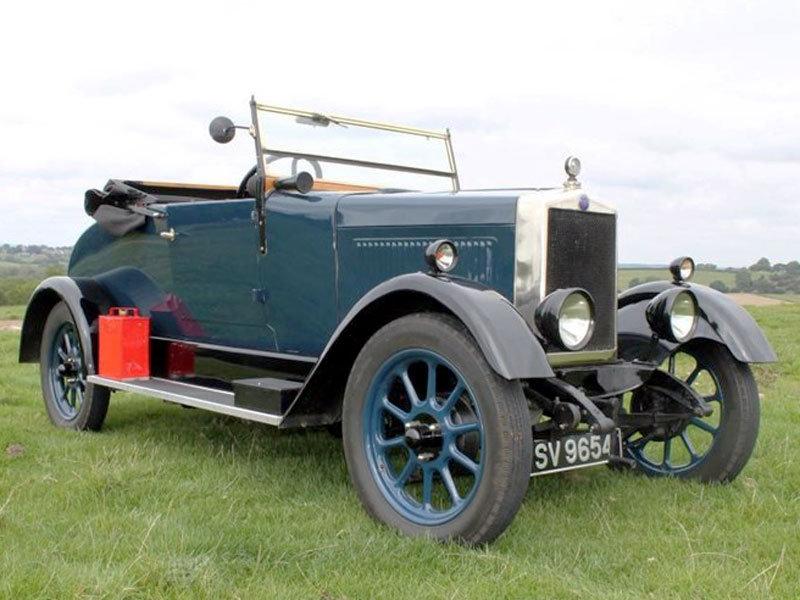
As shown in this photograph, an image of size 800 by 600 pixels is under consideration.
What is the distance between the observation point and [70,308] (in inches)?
226

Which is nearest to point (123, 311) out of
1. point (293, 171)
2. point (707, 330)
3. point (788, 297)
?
point (293, 171)

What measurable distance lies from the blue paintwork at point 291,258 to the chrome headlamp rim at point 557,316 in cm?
24

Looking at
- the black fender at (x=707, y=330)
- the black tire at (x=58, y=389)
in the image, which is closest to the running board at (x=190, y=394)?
the black tire at (x=58, y=389)

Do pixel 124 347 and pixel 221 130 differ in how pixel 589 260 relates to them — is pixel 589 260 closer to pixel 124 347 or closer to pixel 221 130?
pixel 221 130

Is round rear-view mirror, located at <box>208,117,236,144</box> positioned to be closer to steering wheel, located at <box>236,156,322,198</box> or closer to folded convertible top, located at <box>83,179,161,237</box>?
steering wheel, located at <box>236,156,322,198</box>

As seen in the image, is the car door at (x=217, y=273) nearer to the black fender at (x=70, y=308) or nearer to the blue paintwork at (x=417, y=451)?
the black fender at (x=70, y=308)

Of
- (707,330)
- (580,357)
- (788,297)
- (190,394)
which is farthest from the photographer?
(788,297)

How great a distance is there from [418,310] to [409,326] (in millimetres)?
246

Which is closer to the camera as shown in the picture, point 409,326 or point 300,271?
point 409,326

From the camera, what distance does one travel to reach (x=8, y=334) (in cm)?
1127

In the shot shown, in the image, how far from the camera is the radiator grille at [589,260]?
400 centimetres

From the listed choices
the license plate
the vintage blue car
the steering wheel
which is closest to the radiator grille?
the vintage blue car

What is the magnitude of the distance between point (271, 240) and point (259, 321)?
1.52 ft

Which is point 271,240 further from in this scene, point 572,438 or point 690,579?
point 690,579
